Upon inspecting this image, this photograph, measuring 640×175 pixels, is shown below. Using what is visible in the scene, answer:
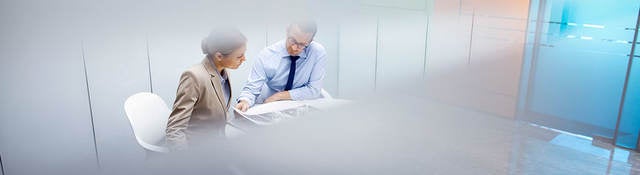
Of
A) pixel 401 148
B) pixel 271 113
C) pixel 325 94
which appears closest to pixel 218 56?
pixel 271 113

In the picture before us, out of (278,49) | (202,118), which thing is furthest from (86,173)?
(278,49)

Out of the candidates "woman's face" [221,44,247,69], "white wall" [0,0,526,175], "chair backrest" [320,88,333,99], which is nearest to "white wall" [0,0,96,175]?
"white wall" [0,0,526,175]

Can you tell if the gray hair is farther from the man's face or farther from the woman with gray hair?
the man's face

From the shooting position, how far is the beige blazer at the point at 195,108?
0.96 meters

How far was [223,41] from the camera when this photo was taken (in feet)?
3.09

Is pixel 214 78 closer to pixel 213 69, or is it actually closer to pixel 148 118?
pixel 213 69

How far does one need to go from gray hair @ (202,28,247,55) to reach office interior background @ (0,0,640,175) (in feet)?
0.07

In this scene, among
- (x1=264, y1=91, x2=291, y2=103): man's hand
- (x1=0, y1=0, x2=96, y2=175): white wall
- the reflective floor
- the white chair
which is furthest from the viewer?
(x1=264, y1=91, x2=291, y2=103): man's hand

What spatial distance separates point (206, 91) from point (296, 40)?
27cm

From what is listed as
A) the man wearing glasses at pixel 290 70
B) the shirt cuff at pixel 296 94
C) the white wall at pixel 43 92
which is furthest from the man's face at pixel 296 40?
the white wall at pixel 43 92

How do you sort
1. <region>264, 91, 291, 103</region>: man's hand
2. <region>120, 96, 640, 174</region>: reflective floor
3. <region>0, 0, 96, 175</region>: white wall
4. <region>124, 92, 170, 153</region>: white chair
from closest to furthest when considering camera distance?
<region>0, 0, 96, 175</region>: white wall → <region>124, 92, 170, 153</region>: white chair → <region>120, 96, 640, 174</region>: reflective floor → <region>264, 91, 291, 103</region>: man's hand

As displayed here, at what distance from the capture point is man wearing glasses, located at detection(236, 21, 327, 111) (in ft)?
3.62

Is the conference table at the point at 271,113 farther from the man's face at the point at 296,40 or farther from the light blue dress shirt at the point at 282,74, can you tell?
the man's face at the point at 296,40

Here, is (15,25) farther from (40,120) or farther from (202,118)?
(202,118)
